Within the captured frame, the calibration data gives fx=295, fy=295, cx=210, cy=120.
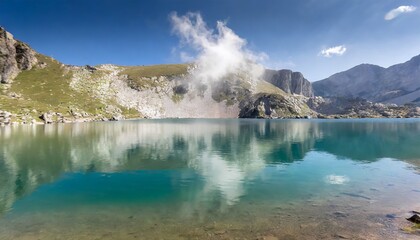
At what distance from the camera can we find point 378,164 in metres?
60.1

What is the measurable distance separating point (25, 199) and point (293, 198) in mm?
31145

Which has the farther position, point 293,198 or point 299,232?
point 293,198

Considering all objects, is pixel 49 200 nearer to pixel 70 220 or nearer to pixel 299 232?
pixel 70 220

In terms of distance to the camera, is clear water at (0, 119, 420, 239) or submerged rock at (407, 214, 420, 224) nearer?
clear water at (0, 119, 420, 239)

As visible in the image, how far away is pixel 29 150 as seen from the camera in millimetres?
74938

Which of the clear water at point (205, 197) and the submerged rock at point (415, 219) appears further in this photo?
the submerged rock at point (415, 219)

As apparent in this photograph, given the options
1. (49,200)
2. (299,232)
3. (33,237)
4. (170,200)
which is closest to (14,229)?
(33,237)

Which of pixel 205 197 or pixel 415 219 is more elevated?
pixel 415 219

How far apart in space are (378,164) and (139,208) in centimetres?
5096

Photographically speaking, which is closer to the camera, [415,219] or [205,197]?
[415,219]

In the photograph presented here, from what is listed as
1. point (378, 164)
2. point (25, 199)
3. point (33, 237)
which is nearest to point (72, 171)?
point (25, 199)

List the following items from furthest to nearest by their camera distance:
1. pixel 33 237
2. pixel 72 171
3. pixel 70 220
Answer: pixel 72 171, pixel 70 220, pixel 33 237

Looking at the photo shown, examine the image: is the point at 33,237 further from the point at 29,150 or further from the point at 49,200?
the point at 29,150

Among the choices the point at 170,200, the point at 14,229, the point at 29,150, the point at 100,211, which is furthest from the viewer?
the point at 29,150
